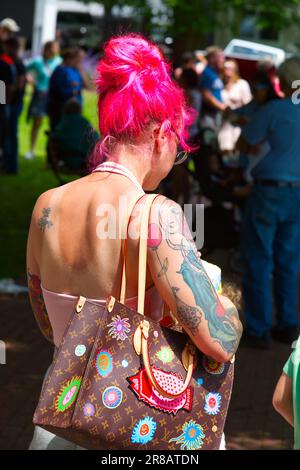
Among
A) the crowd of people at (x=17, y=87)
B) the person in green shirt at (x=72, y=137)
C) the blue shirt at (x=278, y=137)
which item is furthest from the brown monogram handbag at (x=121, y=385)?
the crowd of people at (x=17, y=87)

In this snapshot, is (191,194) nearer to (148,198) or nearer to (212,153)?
(212,153)

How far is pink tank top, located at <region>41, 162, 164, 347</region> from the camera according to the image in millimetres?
2582

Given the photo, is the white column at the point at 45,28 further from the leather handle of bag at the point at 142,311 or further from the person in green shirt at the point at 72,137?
the leather handle of bag at the point at 142,311

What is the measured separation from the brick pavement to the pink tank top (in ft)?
8.09

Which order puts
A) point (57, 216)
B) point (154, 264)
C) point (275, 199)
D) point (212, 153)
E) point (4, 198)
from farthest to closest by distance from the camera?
point (4, 198)
point (212, 153)
point (275, 199)
point (57, 216)
point (154, 264)

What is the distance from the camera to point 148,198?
250 cm

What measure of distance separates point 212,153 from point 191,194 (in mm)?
1902

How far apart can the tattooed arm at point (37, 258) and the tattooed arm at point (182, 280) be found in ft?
1.16

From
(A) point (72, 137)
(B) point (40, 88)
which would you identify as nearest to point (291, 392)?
(A) point (72, 137)

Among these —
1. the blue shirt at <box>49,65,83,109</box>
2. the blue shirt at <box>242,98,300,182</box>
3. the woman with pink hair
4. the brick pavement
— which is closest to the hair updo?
the woman with pink hair

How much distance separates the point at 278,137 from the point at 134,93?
4.11 meters

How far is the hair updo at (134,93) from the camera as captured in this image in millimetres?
2592

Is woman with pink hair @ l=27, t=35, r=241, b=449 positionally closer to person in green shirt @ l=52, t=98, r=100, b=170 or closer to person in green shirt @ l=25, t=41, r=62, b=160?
person in green shirt @ l=52, t=98, r=100, b=170
